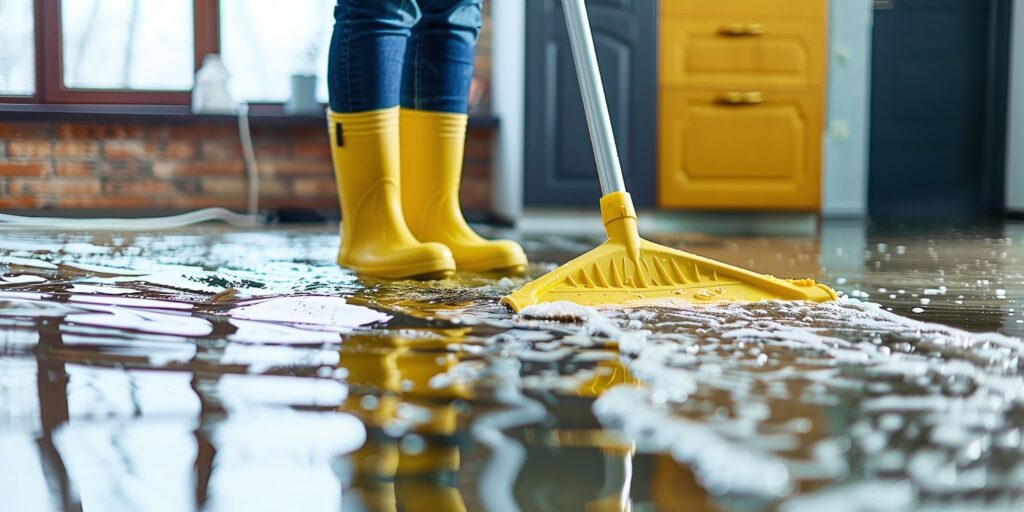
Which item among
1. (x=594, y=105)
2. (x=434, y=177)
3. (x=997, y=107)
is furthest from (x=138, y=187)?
(x=997, y=107)

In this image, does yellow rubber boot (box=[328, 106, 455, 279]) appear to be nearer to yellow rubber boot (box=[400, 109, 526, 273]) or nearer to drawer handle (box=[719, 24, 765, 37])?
yellow rubber boot (box=[400, 109, 526, 273])

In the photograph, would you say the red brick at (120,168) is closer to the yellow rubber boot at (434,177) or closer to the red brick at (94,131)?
the red brick at (94,131)

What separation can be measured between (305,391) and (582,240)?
1995 millimetres

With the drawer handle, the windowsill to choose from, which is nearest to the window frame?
the windowsill

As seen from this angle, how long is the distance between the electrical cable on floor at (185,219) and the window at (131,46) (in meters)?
0.31

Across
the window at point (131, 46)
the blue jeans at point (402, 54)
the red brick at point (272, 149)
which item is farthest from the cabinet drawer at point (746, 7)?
the window at point (131, 46)

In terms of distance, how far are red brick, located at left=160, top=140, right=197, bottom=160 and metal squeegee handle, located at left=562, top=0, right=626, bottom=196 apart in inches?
97.1

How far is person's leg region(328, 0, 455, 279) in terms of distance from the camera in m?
1.54

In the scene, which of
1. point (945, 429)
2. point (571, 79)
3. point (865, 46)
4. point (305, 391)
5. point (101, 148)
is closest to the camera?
point (945, 429)

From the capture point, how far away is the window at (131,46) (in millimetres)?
3658

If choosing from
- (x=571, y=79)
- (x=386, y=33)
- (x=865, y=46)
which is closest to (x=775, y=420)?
(x=386, y=33)

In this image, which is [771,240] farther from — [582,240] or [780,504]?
[780,504]

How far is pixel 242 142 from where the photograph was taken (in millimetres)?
3523

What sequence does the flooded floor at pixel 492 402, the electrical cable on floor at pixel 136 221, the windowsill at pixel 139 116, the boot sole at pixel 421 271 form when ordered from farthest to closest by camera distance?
the windowsill at pixel 139 116 → the electrical cable on floor at pixel 136 221 → the boot sole at pixel 421 271 → the flooded floor at pixel 492 402
